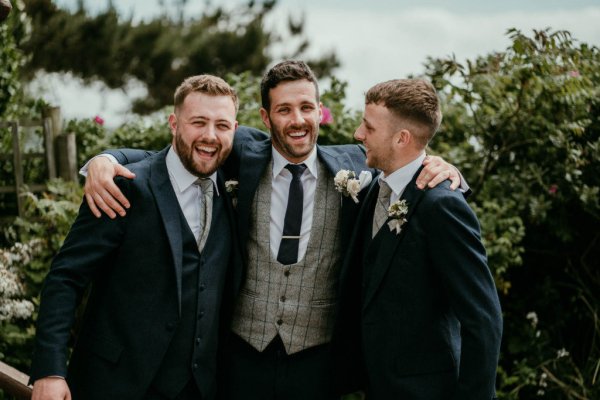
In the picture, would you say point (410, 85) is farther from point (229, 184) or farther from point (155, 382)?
point (155, 382)

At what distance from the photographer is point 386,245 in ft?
8.17

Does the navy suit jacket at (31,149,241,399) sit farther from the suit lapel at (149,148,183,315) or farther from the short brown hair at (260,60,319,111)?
the short brown hair at (260,60,319,111)

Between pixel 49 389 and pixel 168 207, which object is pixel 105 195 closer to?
pixel 168 207

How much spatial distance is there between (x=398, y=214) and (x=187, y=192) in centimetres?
83

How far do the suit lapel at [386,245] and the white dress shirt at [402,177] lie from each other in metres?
0.03

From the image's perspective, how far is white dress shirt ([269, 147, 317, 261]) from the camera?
9.12 feet

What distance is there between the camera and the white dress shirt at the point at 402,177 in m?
2.58

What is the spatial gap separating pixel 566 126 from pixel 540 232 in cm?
82

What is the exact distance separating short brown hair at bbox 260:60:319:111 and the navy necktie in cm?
41

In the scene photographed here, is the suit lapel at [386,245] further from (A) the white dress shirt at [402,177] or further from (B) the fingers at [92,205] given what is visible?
(B) the fingers at [92,205]

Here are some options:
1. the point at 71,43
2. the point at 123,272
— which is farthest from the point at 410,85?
the point at 71,43

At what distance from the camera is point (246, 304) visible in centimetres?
277

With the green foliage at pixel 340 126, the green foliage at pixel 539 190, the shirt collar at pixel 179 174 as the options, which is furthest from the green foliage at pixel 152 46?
the shirt collar at pixel 179 174

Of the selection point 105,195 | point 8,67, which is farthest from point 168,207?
point 8,67
